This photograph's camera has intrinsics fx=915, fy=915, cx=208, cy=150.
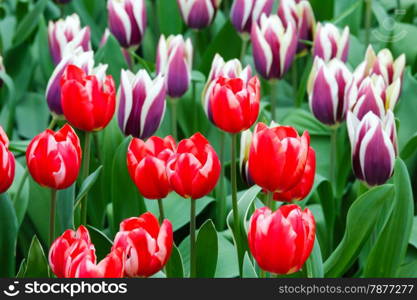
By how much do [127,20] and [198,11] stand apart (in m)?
0.17

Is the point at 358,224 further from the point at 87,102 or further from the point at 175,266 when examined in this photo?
the point at 87,102

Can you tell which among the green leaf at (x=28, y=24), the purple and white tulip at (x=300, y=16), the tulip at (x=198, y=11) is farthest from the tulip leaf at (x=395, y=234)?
the green leaf at (x=28, y=24)

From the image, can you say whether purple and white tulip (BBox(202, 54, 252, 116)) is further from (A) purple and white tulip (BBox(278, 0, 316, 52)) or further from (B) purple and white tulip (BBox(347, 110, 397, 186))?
(A) purple and white tulip (BBox(278, 0, 316, 52))

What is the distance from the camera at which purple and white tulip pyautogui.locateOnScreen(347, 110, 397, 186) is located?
48.2 inches

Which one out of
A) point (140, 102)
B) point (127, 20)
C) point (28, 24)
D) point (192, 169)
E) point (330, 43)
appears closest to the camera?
point (192, 169)

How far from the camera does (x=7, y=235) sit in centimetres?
127

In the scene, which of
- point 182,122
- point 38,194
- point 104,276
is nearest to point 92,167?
point 38,194

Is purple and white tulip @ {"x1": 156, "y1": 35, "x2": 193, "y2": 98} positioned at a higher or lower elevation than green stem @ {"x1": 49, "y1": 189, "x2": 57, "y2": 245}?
higher

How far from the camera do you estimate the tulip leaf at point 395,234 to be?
1.13m

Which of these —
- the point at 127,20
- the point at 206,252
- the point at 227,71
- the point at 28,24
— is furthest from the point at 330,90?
the point at 28,24

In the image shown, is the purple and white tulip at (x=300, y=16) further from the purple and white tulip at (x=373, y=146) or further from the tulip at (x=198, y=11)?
the purple and white tulip at (x=373, y=146)

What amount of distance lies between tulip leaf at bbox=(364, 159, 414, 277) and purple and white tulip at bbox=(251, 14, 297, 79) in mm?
540

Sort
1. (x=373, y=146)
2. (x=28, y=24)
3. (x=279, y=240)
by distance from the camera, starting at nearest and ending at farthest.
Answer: (x=279, y=240) < (x=373, y=146) < (x=28, y=24)

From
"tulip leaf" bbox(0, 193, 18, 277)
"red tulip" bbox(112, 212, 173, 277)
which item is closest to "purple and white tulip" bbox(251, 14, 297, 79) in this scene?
"tulip leaf" bbox(0, 193, 18, 277)
